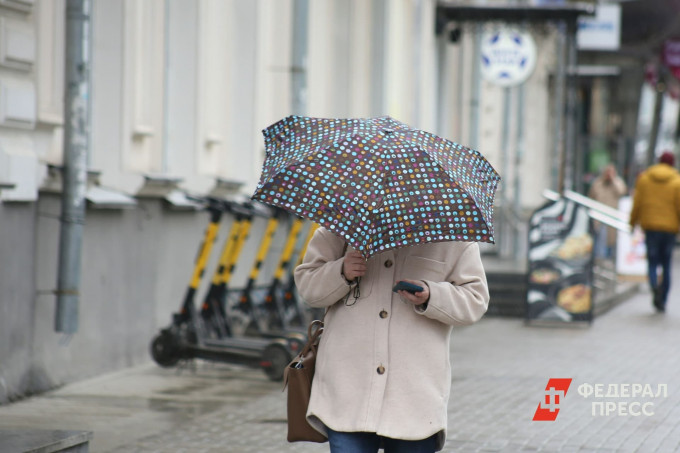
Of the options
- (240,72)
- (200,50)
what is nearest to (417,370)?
(200,50)

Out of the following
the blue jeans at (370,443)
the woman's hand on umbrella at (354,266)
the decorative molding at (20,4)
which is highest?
the decorative molding at (20,4)

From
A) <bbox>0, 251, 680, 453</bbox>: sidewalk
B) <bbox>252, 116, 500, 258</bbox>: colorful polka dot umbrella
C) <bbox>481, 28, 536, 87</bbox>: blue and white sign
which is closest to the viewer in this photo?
<bbox>252, 116, 500, 258</bbox>: colorful polka dot umbrella

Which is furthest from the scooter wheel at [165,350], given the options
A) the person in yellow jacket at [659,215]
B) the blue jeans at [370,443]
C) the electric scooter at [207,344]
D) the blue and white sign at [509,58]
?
the blue and white sign at [509,58]

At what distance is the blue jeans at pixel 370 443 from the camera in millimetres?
4336

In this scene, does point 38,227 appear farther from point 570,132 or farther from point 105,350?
point 570,132

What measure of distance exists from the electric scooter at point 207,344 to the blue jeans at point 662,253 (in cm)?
763

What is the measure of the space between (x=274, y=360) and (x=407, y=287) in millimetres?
5658

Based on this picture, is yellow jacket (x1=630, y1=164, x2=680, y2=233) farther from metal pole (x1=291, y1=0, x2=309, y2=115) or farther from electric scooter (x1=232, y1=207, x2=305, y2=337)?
electric scooter (x1=232, y1=207, x2=305, y2=337)

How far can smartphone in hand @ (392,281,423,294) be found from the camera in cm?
425

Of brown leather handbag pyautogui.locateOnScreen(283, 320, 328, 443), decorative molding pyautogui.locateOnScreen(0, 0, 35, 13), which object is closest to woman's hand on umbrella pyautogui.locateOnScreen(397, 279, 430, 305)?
brown leather handbag pyautogui.locateOnScreen(283, 320, 328, 443)

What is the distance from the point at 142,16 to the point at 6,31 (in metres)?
2.80

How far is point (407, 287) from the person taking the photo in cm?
426

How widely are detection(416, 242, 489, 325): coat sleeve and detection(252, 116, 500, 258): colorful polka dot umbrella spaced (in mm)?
163

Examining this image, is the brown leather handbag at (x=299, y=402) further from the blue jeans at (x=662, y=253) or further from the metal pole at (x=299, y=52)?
the blue jeans at (x=662, y=253)
